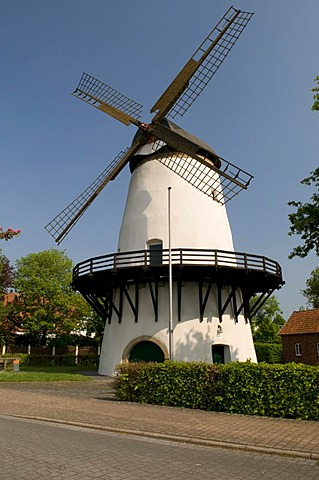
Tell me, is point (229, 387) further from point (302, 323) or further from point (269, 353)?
point (269, 353)

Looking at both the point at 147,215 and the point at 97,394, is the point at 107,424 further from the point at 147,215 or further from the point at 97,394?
the point at 147,215

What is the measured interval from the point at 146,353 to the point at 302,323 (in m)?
19.2

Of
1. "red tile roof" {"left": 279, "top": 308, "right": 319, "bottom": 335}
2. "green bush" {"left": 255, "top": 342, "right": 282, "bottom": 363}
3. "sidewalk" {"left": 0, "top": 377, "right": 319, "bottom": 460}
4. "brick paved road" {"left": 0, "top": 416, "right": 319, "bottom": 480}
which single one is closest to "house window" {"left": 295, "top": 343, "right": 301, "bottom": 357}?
"red tile roof" {"left": 279, "top": 308, "right": 319, "bottom": 335}

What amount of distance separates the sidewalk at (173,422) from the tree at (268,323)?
1275 inches

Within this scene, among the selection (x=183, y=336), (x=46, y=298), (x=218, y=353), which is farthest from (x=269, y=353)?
(x=46, y=298)

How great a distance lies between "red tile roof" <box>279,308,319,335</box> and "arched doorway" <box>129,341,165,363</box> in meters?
17.9

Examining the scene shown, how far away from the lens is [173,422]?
896 cm

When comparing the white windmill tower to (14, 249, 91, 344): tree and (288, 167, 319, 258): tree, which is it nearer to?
(288, 167, 319, 258): tree

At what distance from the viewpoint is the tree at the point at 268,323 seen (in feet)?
145

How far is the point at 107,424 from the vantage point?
8.77 metres

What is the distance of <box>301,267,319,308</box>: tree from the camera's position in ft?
176

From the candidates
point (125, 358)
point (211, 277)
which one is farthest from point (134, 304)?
point (211, 277)

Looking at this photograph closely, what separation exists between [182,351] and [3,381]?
26.8ft

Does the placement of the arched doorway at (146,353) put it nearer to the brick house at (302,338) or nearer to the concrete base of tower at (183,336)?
the concrete base of tower at (183,336)
